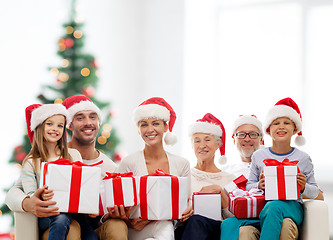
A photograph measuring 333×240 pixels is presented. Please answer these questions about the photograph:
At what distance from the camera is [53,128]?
3.30 m

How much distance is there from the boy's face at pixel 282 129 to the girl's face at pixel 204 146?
54cm

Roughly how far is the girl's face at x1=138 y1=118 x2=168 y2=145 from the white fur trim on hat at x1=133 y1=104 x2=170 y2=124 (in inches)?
1.3

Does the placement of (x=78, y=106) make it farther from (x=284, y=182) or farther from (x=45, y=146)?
(x=284, y=182)

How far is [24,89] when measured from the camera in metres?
5.64

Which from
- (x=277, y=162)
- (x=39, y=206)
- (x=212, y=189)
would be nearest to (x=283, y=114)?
(x=277, y=162)

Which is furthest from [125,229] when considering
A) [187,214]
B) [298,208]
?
[298,208]

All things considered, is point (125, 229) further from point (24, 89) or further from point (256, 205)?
point (24, 89)

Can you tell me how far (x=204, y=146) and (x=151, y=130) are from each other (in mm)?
518

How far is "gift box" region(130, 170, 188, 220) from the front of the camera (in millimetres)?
3082

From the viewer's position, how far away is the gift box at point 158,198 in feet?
10.1

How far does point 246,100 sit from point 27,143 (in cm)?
307

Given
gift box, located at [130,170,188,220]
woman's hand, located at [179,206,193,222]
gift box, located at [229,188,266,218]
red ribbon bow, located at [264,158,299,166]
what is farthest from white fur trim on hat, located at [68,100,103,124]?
red ribbon bow, located at [264,158,299,166]

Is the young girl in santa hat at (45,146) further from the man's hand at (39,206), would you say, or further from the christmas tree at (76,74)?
the christmas tree at (76,74)

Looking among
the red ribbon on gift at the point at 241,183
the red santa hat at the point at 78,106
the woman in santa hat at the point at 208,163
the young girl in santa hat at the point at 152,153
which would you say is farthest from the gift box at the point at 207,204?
the red santa hat at the point at 78,106
